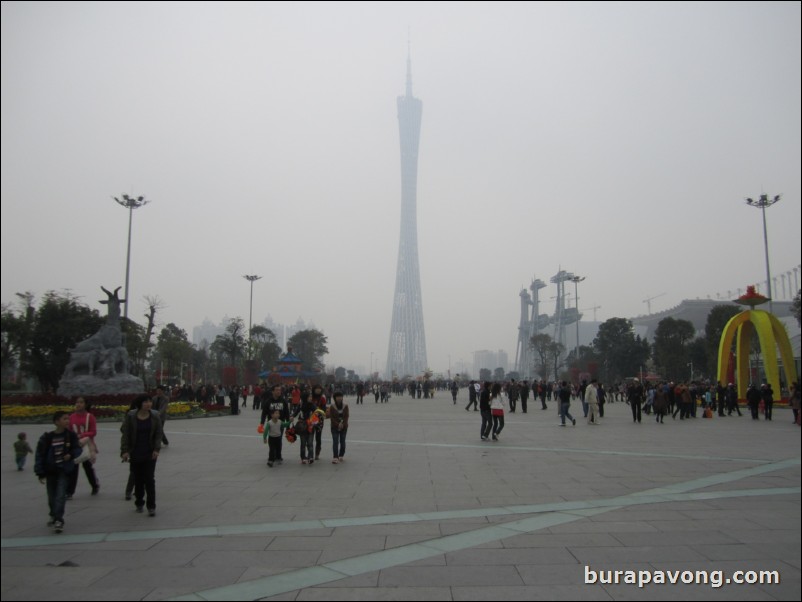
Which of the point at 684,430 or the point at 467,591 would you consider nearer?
the point at 467,591

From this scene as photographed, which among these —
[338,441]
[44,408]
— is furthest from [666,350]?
[44,408]

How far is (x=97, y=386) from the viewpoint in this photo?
83.5 feet

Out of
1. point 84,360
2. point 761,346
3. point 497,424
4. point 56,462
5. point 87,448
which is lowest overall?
point 497,424

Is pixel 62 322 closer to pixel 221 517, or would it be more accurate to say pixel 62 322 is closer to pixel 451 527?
pixel 221 517

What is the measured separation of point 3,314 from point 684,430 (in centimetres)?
1824

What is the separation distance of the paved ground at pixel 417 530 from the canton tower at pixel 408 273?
328 ft

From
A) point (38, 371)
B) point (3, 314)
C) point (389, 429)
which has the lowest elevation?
point (389, 429)

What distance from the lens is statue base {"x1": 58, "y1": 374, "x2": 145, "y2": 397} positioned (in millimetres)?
24969

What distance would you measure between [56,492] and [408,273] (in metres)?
106

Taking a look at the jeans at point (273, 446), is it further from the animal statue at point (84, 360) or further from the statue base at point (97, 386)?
the animal statue at point (84, 360)

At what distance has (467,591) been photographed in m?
4.32

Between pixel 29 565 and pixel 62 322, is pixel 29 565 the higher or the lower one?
the lower one

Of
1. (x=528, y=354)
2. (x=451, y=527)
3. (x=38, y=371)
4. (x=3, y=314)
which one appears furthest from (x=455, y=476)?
(x=528, y=354)

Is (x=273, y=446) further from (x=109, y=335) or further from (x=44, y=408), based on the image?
(x=109, y=335)
